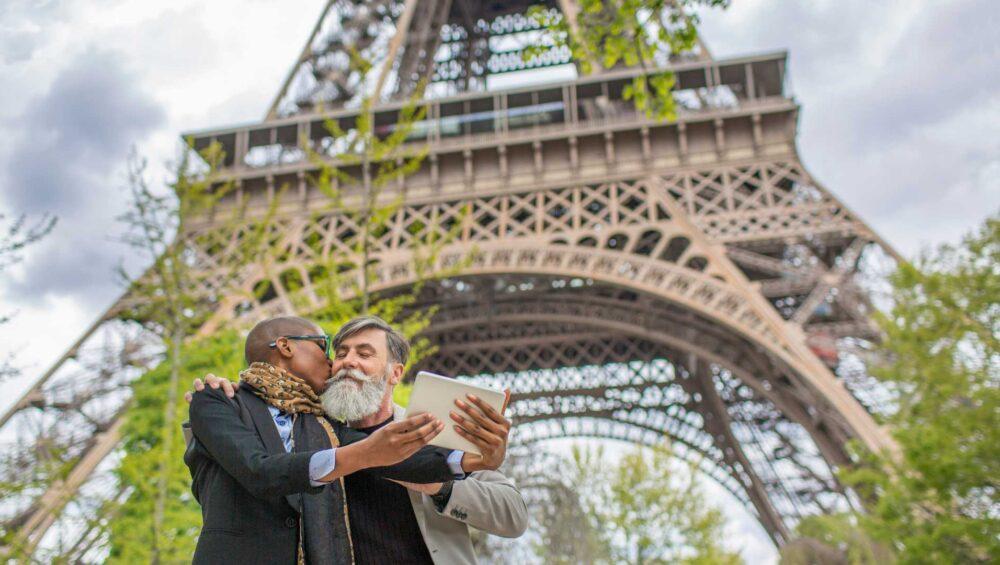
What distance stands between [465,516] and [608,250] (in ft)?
45.7

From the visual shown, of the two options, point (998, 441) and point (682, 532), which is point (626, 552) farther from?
point (998, 441)

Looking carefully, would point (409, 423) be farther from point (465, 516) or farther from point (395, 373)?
point (395, 373)

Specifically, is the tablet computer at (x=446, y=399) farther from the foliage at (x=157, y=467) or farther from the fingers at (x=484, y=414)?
the foliage at (x=157, y=467)

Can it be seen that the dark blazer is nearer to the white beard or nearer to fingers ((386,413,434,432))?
the white beard

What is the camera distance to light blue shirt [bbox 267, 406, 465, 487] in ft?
7.67

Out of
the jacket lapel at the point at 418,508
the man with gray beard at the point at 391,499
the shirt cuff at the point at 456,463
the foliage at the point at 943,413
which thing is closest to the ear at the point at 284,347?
the man with gray beard at the point at 391,499

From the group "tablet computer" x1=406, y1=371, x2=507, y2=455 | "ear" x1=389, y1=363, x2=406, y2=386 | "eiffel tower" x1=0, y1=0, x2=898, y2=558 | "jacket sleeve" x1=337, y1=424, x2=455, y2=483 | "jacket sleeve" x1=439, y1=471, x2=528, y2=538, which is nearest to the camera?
"tablet computer" x1=406, y1=371, x2=507, y2=455

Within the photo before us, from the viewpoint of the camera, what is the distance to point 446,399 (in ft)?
8.09

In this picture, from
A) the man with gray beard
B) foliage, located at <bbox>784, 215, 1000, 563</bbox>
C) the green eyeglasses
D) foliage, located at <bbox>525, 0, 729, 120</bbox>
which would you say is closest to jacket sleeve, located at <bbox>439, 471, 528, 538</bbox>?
the man with gray beard

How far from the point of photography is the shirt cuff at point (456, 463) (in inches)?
101

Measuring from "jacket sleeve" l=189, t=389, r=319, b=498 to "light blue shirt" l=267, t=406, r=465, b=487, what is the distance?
0.7 inches

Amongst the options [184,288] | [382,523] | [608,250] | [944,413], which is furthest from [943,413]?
[382,523]

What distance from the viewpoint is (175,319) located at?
10141 millimetres

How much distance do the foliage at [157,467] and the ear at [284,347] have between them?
21.3 ft
